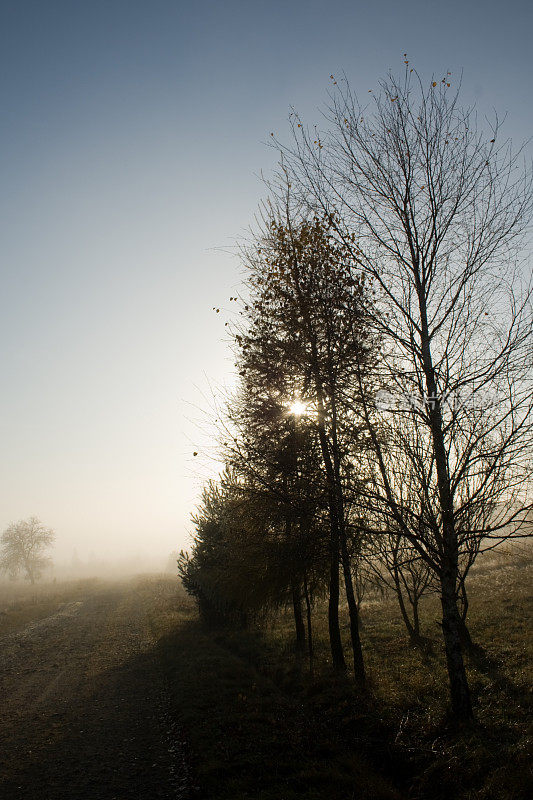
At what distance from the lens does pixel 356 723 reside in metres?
8.31

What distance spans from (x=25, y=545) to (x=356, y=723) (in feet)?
273

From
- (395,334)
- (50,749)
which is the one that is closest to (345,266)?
(395,334)

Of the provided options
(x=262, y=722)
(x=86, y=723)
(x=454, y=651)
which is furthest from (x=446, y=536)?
(x=86, y=723)

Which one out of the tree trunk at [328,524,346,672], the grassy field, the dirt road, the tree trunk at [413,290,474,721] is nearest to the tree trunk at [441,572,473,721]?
the tree trunk at [413,290,474,721]

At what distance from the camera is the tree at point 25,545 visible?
73562 millimetres

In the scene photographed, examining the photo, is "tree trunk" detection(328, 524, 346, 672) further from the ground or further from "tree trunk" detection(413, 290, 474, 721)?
"tree trunk" detection(413, 290, 474, 721)

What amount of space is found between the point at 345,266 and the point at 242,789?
8.61m

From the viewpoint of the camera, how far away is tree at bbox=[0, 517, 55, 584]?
241 ft

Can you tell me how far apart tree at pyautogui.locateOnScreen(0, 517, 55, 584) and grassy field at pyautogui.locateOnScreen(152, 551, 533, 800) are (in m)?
72.8

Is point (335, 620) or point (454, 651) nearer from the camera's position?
point (454, 651)

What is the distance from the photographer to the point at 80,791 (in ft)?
22.3

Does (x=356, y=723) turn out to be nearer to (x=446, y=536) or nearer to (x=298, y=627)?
(x=446, y=536)

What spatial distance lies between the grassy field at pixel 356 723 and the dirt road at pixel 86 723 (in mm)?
661

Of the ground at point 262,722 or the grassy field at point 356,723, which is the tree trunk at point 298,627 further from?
the ground at point 262,722
